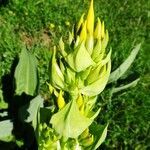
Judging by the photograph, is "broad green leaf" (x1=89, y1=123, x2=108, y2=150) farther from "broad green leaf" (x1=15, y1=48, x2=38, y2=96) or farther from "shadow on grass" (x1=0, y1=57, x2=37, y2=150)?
"broad green leaf" (x1=15, y1=48, x2=38, y2=96)

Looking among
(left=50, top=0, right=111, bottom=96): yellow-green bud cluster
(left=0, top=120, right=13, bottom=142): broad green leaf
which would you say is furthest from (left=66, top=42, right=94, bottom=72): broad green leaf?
(left=0, top=120, right=13, bottom=142): broad green leaf

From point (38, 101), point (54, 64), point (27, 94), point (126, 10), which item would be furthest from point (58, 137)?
point (126, 10)

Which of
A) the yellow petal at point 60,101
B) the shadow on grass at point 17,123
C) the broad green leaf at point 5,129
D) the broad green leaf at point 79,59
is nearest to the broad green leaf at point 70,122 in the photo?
the yellow petal at point 60,101

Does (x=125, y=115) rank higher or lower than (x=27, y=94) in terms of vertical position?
lower

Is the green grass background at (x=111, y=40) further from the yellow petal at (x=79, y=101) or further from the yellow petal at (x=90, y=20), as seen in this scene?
the yellow petal at (x=90, y=20)

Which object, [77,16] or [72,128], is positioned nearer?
[72,128]

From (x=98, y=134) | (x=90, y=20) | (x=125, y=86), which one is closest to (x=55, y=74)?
(x=90, y=20)

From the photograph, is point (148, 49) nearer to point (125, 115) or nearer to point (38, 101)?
point (125, 115)
